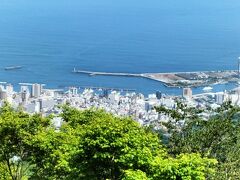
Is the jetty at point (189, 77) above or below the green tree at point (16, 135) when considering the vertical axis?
below

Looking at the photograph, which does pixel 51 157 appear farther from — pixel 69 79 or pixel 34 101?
pixel 69 79

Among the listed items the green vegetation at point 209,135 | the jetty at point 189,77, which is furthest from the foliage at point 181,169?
the jetty at point 189,77

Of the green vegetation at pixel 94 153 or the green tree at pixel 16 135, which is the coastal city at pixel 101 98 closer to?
the green tree at pixel 16 135

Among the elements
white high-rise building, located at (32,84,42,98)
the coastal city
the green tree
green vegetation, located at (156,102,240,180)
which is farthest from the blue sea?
the green tree

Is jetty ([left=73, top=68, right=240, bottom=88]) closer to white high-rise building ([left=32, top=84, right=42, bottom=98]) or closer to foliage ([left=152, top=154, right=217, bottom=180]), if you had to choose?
white high-rise building ([left=32, top=84, right=42, bottom=98])

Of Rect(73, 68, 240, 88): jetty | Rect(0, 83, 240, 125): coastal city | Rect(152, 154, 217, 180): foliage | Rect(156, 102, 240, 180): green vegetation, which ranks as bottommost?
Rect(0, 83, 240, 125): coastal city

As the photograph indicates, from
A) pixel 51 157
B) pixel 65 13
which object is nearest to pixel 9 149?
pixel 51 157

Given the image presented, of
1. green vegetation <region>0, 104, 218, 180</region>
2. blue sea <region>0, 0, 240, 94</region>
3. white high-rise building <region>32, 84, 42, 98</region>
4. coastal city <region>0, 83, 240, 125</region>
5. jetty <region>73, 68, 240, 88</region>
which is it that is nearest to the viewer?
green vegetation <region>0, 104, 218, 180</region>

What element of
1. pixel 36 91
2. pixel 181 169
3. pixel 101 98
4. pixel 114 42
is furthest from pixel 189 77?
pixel 181 169
